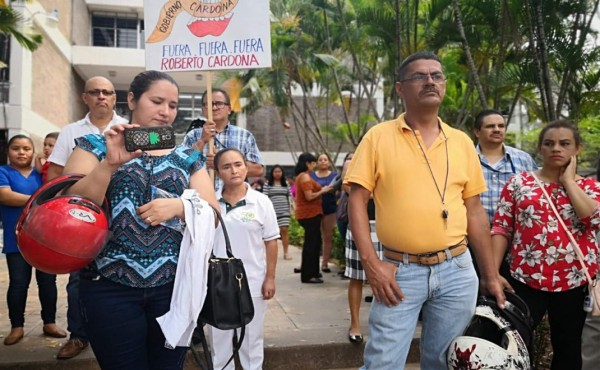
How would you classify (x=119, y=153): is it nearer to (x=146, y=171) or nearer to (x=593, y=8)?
(x=146, y=171)

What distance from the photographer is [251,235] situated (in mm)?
3736

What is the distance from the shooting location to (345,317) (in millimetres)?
5465

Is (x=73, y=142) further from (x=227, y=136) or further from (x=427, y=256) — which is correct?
(x=427, y=256)

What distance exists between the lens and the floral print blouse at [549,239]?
10.8 feet

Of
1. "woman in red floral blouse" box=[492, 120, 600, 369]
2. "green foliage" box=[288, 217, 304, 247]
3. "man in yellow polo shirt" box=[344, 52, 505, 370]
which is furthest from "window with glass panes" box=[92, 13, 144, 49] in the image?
"man in yellow polo shirt" box=[344, 52, 505, 370]

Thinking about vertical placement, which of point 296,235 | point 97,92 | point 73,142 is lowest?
point 296,235

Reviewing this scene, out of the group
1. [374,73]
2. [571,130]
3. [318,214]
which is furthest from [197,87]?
[571,130]

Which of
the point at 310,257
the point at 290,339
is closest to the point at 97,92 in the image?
the point at 290,339

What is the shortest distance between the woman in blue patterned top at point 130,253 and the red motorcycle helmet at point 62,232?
0.10 m

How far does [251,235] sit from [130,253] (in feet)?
5.17

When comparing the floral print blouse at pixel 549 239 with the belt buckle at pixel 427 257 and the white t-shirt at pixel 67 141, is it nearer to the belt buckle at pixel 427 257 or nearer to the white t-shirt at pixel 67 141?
the belt buckle at pixel 427 257

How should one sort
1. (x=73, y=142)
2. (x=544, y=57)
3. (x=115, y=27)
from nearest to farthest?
(x=73, y=142) → (x=544, y=57) → (x=115, y=27)

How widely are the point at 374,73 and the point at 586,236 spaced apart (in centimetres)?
1650

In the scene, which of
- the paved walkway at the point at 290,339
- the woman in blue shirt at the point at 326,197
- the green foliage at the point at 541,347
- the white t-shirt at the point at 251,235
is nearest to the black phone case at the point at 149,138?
the white t-shirt at the point at 251,235
